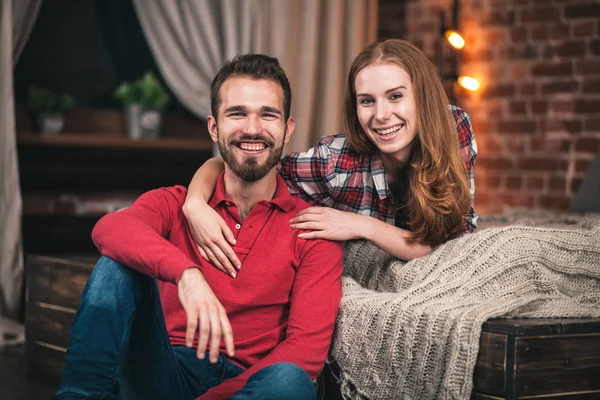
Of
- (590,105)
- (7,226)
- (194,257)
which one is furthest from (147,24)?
(194,257)

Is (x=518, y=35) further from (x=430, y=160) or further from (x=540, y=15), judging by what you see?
(x=430, y=160)

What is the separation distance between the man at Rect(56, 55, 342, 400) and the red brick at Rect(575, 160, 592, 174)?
2.36 meters

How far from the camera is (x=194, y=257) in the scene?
1868mm

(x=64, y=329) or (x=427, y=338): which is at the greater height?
(x=427, y=338)

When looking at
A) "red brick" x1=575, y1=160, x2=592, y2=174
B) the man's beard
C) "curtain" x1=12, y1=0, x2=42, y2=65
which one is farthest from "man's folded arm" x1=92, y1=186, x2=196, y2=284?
"red brick" x1=575, y1=160, x2=592, y2=174

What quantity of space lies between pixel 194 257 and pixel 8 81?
1.82 metres

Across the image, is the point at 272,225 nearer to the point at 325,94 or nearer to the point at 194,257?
the point at 194,257

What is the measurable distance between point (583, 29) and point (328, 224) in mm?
2551

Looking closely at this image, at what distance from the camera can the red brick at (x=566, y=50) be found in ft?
12.9

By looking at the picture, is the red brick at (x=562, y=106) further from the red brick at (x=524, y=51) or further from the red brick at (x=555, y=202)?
the red brick at (x=555, y=202)

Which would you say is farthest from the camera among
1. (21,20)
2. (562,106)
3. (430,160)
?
(562,106)

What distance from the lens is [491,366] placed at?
1.66 meters

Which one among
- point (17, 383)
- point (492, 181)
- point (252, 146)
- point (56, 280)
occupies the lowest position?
point (17, 383)

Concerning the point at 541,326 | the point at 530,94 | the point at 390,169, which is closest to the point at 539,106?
the point at 530,94
